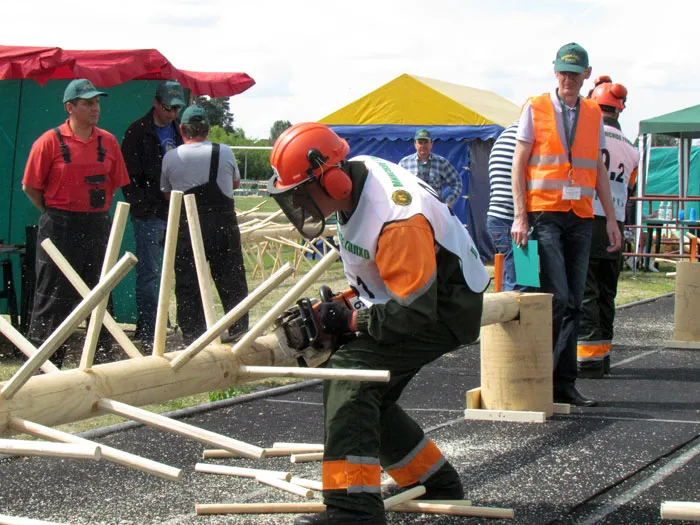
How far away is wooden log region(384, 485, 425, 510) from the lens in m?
4.23

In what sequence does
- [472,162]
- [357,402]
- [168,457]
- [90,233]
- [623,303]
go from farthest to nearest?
[472,162] → [623,303] → [90,233] → [168,457] → [357,402]

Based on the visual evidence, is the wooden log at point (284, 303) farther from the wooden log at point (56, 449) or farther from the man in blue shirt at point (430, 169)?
the man in blue shirt at point (430, 169)

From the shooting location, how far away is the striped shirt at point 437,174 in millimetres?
11609

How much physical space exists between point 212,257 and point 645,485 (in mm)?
4261

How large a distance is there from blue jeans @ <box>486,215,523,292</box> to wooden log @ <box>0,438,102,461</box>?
4.35 metres

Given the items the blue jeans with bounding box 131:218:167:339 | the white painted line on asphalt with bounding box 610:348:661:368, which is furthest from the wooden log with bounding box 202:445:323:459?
the white painted line on asphalt with bounding box 610:348:661:368

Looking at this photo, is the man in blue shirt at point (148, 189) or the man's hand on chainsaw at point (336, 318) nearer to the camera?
the man's hand on chainsaw at point (336, 318)

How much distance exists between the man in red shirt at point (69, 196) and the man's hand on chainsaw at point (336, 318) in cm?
388

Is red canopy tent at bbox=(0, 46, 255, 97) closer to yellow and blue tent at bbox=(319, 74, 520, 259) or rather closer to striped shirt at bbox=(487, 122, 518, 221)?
striped shirt at bbox=(487, 122, 518, 221)

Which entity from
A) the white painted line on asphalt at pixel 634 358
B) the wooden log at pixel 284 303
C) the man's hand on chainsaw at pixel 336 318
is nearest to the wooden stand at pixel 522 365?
the wooden log at pixel 284 303

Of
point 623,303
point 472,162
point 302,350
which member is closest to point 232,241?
point 302,350

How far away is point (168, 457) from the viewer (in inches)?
205

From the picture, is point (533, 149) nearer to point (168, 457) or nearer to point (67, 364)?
point (168, 457)

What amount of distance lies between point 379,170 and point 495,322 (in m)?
1.84
